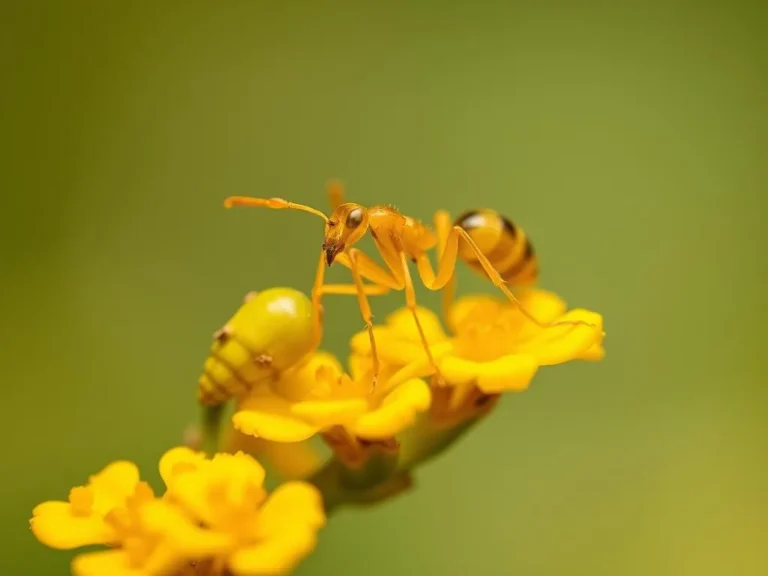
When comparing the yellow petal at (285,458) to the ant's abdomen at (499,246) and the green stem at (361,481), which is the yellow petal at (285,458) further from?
the ant's abdomen at (499,246)

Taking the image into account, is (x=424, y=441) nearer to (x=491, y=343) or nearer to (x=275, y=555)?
(x=491, y=343)

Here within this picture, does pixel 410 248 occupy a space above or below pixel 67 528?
above

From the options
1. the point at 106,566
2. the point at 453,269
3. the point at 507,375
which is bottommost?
the point at 106,566

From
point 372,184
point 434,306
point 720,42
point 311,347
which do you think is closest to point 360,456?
point 311,347

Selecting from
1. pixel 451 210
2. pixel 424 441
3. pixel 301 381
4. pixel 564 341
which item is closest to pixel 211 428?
pixel 301 381

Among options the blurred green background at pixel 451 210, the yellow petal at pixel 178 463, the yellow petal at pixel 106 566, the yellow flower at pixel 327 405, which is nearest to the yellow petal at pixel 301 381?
the yellow flower at pixel 327 405

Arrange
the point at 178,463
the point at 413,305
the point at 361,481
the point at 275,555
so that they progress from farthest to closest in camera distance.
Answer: the point at 413,305
the point at 361,481
the point at 178,463
the point at 275,555

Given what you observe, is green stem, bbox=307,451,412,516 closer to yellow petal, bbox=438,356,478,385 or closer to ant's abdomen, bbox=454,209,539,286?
yellow petal, bbox=438,356,478,385
